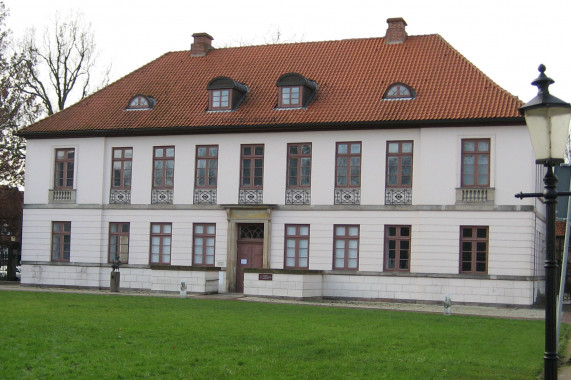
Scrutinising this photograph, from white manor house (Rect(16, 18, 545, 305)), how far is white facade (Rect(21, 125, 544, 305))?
53 mm

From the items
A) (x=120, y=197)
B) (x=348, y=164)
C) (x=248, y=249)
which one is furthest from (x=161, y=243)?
(x=348, y=164)

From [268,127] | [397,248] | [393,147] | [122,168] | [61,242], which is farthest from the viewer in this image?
[61,242]

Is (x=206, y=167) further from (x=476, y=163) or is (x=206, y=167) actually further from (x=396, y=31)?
(x=476, y=163)

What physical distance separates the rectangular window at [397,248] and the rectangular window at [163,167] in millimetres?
9196

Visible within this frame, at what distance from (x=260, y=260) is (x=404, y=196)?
6207 millimetres

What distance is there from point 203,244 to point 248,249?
1871 mm

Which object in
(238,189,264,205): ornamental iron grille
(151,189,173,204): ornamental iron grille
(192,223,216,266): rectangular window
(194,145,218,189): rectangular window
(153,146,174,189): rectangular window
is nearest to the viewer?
(238,189,264,205): ornamental iron grille

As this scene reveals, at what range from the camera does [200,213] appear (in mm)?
31328

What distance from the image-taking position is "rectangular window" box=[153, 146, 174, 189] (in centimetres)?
3206

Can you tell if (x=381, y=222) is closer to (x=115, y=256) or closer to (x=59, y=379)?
(x=115, y=256)

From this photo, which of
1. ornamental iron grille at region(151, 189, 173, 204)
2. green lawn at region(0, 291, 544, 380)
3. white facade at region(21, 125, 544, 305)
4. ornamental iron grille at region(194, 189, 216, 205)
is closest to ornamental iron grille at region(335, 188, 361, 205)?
white facade at region(21, 125, 544, 305)

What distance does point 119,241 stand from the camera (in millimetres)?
32438

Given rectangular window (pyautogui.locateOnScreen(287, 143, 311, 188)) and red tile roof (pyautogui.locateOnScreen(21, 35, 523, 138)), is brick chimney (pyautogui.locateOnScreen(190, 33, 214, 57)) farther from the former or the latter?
rectangular window (pyautogui.locateOnScreen(287, 143, 311, 188))

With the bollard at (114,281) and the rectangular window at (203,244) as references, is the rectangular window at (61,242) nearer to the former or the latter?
the bollard at (114,281)
